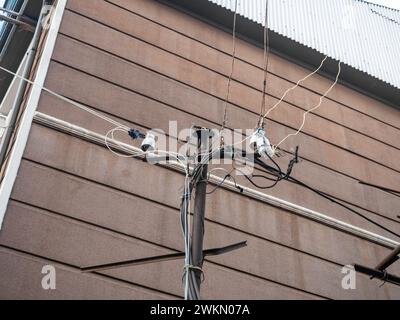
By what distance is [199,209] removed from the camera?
4391mm

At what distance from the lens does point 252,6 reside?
886 centimetres

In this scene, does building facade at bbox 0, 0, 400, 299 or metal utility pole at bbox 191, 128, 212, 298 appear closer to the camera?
metal utility pole at bbox 191, 128, 212, 298

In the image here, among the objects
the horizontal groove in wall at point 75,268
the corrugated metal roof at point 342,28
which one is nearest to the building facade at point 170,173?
the horizontal groove in wall at point 75,268

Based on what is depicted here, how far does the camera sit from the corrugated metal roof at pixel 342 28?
29.5 ft

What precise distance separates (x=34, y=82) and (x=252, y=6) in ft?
14.0

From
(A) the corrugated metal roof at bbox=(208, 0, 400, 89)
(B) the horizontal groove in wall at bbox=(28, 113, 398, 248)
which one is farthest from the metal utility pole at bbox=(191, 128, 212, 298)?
(A) the corrugated metal roof at bbox=(208, 0, 400, 89)

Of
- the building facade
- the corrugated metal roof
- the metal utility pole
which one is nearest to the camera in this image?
the metal utility pole

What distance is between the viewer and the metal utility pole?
4.05 m

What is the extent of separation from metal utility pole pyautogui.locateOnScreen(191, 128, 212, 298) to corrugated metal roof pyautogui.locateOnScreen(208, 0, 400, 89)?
172 inches

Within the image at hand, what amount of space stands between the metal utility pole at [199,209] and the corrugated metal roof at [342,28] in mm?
4360

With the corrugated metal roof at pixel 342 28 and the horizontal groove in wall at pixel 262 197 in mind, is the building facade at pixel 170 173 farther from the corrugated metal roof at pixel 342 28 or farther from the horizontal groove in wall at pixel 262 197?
the corrugated metal roof at pixel 342 28

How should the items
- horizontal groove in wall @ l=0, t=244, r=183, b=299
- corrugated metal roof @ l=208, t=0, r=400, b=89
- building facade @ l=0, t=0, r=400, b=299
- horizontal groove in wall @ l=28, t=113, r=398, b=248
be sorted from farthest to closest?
corrugated metal roof @ l=208, t=0, r=400, b=89 < horizontal groove in wall @ l=28, t=113, r=398, b=248 < building facade @ l=0, t=0, r=400, b=299 < horizontal groove in wall @ l=0, t=244, r=183, b=299

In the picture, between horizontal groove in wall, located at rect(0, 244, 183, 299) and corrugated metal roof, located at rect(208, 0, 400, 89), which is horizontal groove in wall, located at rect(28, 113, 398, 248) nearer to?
horizontal groove in wall, located at rect(0, 244, 183, 299)
